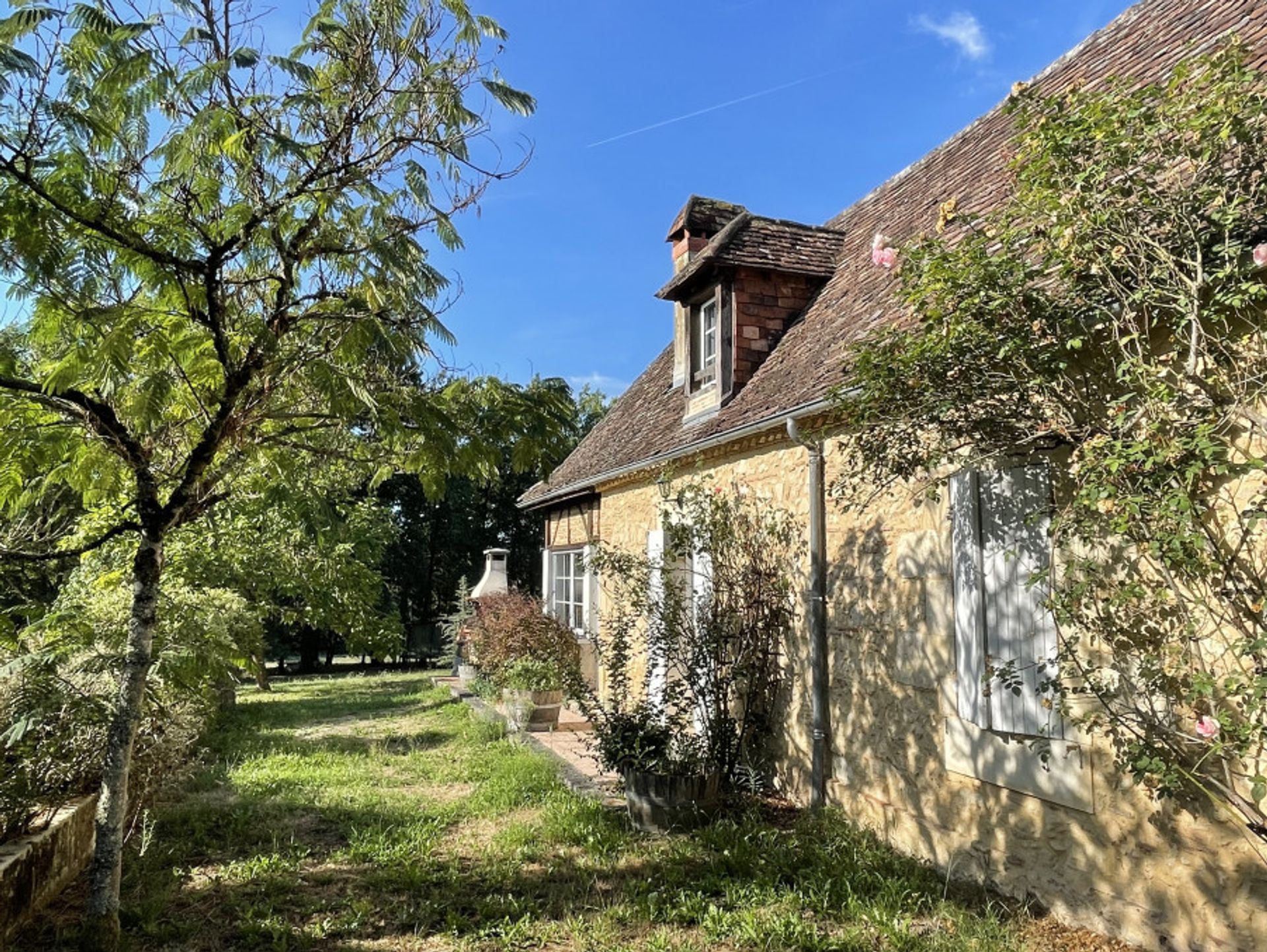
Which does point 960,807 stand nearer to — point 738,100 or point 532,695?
point 532,695

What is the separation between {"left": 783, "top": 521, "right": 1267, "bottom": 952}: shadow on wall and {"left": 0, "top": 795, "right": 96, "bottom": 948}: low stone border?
4770 millimetres

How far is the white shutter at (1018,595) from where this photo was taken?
4.05 meters

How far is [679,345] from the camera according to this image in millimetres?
9203

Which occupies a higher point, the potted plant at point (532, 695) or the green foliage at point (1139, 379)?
the green foliage at point (1139, 379)

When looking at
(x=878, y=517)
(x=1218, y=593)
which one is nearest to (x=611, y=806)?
(x=878, y=517)

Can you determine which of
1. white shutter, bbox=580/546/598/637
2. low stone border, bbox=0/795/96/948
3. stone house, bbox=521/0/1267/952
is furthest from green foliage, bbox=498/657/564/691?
low stone border, bbox=0/795/96/948

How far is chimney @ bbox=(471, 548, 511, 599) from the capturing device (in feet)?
48.2

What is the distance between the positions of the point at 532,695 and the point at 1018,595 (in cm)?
651

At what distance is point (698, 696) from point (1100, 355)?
398cm

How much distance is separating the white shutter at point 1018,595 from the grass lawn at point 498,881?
1.01 meters

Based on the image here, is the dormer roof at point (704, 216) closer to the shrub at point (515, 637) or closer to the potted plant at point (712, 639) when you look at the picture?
the potted plant at point (712, 639)

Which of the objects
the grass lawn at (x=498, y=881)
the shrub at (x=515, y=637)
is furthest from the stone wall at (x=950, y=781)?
the shrub at (x=515, y=637)

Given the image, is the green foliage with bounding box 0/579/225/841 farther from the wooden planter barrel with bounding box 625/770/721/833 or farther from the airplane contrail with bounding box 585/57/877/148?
the airplane contrail with bounding box 585/57/877/148

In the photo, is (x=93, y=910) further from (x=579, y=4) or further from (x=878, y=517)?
(x=579, y=4)
